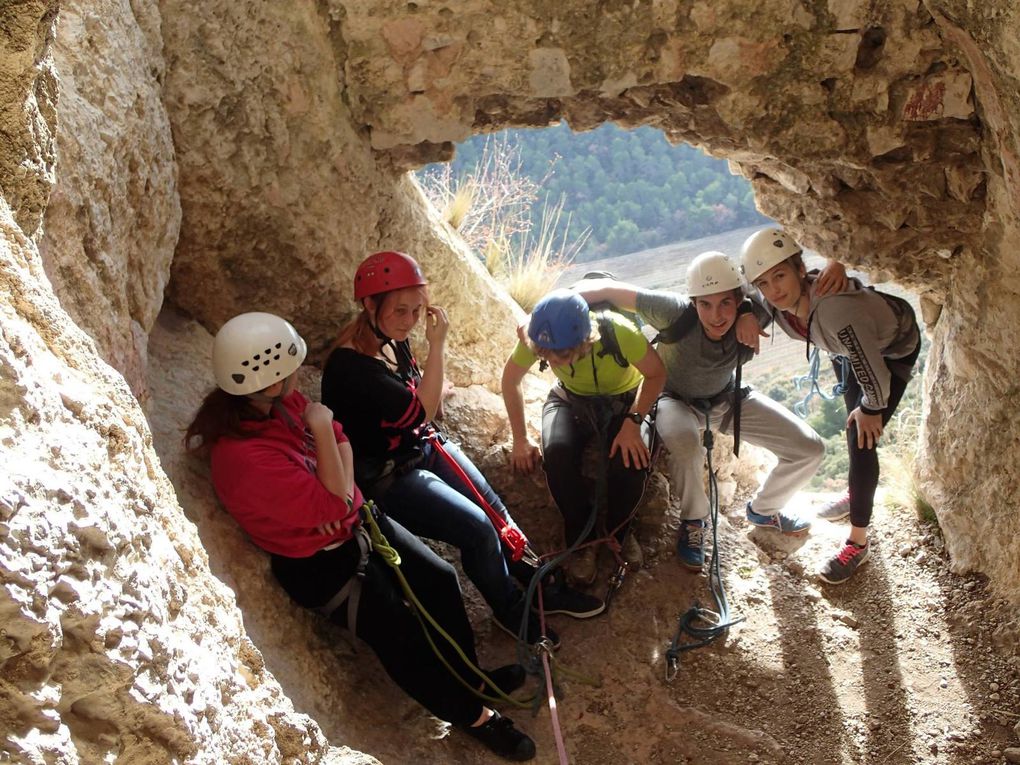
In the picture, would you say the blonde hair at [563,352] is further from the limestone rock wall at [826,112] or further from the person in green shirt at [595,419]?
the limestone rock wall at [826,112]

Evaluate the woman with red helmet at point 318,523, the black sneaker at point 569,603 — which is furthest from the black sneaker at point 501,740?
the black sneaker at point 569,603

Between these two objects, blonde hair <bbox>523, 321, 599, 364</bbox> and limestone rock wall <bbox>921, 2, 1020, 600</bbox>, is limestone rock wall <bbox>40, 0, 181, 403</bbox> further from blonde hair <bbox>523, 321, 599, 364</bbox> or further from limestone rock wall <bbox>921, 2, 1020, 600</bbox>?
limestone rock wall <bbox>921, 2, 1020, 600</bbox>

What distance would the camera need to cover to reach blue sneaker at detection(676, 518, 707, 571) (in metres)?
4.00

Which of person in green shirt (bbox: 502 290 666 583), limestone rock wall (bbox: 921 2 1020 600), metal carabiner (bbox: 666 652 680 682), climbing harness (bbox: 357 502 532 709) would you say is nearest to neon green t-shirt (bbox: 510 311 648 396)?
person in green shirt (bbox: 502 290 666 583)

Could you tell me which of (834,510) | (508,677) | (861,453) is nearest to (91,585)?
(508,677)

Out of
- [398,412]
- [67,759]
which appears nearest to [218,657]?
[67,759]

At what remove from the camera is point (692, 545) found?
4.03m

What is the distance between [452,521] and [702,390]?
4.38ft

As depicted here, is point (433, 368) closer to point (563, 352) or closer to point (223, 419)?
point (563, 352)

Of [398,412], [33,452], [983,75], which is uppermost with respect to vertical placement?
[983,75]

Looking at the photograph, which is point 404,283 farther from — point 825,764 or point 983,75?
point 825,764

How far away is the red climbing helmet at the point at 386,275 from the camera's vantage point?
3363mm

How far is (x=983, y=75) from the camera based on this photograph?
3.01 metres

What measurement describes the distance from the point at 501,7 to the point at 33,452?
8.84ft
